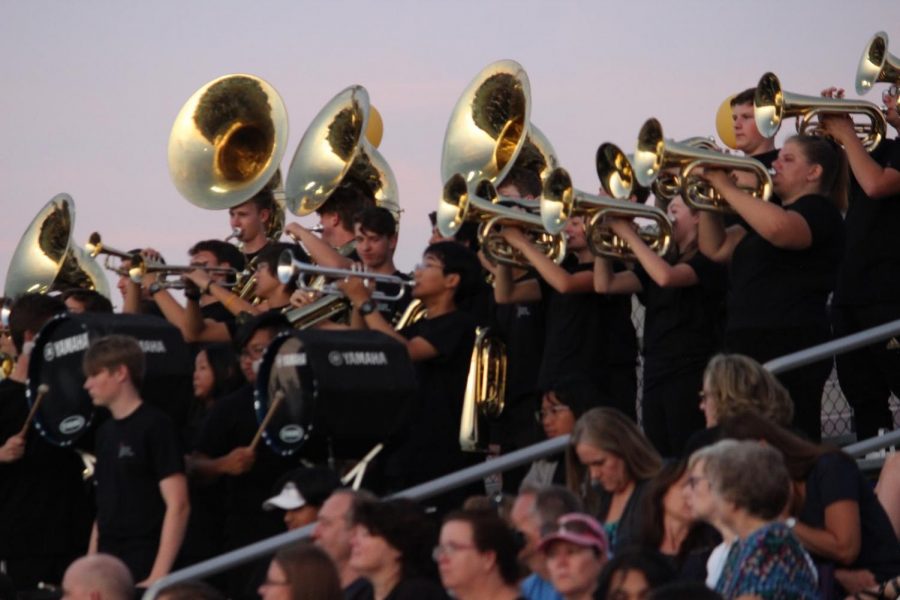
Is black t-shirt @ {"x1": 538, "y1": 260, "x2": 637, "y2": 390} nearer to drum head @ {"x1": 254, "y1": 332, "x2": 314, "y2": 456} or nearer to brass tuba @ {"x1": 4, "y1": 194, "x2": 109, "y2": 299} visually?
drum head @ {"x1": 254, "y1": 332, "x2": 314, "y2": 456}

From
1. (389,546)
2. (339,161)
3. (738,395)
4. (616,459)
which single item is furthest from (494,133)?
(389,546)

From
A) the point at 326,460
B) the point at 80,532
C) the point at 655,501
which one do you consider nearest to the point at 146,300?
the point at 80,532

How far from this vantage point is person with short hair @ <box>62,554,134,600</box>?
7.31 m

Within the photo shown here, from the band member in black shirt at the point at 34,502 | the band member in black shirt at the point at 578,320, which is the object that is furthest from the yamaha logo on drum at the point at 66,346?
the band member in black shirt at the point at 578,320

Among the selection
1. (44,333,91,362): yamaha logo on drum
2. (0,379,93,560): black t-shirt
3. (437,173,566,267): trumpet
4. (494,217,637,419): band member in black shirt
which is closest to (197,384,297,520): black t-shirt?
(44,333,91,362): yamaha logo on drum

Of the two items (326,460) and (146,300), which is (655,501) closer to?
(326,460)

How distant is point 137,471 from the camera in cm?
849

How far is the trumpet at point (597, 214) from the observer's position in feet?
31.1

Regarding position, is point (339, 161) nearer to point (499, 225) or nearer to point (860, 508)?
point (499, 225)

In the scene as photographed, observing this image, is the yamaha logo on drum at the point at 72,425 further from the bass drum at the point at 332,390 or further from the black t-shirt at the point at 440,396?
the black t-shirt at the point at 440,396

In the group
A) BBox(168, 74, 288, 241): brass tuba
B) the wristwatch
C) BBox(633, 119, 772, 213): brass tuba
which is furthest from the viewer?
BBox(168, 74, 288, 241): brass tuba

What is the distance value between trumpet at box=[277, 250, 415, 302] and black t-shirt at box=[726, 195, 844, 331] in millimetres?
1682

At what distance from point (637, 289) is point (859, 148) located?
3.96 feet

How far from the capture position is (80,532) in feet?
31.2
